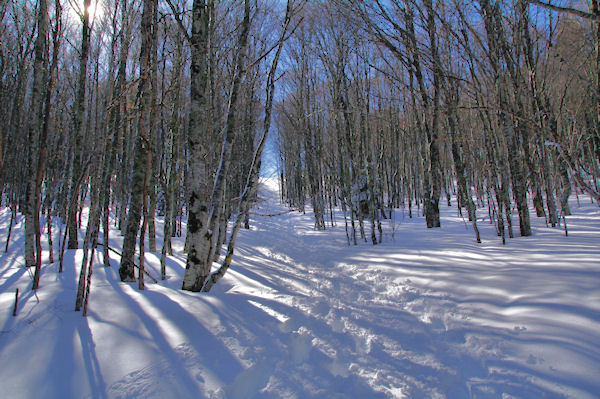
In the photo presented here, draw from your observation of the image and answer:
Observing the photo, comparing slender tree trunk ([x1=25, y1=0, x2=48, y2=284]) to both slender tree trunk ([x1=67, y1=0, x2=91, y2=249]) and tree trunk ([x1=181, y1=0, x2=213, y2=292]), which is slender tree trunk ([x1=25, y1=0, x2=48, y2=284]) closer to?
slender tree trunk ([x1=67, y1=0, x2=91, y2=249])

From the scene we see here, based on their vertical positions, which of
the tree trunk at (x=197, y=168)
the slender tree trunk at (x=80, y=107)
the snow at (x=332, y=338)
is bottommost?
the snow at (x=332, y=338)

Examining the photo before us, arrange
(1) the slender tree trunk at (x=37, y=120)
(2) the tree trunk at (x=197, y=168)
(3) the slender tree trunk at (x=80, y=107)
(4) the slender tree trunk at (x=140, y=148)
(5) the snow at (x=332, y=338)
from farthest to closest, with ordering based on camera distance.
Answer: (3) the slender tree trunk at (x=80, y=107) → (2) the tree trunk at (x=197, y=168) → (4) the slender tree trunk at (x=140, y=148) → (1) the slender tree trunk at (x=37, y=120) → (5) the snow at (x=332, y=338)

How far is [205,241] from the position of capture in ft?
10.7

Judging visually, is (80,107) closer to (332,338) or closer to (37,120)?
(37,120)

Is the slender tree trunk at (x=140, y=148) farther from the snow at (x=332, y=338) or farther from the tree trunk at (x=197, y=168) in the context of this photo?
the snow at (x=332, y=338)

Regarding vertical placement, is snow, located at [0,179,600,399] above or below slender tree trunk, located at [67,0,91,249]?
below

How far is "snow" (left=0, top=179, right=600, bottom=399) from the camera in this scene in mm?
1413

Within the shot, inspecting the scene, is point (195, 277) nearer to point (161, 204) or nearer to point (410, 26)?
point (410, 26)

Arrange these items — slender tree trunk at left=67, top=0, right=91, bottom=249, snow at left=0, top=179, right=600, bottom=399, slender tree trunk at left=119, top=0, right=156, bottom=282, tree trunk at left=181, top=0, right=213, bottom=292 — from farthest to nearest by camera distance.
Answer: slender tree trunk at left=67, top=0, right=91, bottom=249, tree trunk at left=181, top=0, right=213, bottom=292, slender tree trunk at left=119, top=0, right=156, bottom=282, snow at left=0, top=179, right=600, bottom=399

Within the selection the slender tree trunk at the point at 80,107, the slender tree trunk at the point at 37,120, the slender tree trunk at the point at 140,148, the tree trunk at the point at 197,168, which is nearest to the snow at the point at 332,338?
the tree trunk at the point at 197,168

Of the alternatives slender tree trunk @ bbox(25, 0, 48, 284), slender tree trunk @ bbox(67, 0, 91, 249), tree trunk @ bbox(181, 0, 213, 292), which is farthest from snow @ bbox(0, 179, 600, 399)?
slender tree trunk @ bbox(67, 0, 91, 249)

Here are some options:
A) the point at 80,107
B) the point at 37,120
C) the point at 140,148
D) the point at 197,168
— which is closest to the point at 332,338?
the point at 197,168

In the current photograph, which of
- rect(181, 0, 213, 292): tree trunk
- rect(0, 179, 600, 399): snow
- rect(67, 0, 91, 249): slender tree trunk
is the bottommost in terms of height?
rect(0, 179, 600, 399): snow

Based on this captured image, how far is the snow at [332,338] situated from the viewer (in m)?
1.41
